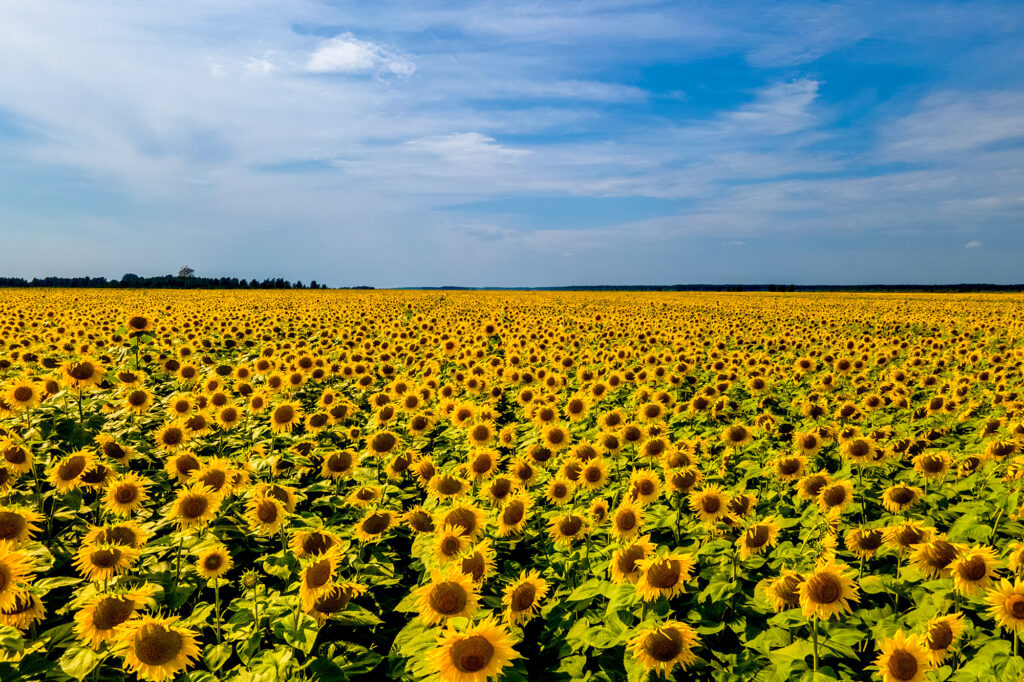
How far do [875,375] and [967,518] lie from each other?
864cm

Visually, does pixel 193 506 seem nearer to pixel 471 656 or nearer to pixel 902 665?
pixel 471 656

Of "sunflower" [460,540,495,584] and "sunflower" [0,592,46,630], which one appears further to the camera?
"sunflower" [460,540,495,584]

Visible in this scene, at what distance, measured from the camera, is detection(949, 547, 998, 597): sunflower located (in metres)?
3.39

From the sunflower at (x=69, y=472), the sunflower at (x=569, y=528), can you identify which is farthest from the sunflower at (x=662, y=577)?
the sunflower at (x=69, y=472)

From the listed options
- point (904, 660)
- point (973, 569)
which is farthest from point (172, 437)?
point (973, 569)

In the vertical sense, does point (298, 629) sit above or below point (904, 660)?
A: below

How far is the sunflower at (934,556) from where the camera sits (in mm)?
3697

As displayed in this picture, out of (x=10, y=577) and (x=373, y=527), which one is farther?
(x=373, y=527)

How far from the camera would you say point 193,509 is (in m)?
4.61

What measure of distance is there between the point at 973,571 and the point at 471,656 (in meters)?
3.17

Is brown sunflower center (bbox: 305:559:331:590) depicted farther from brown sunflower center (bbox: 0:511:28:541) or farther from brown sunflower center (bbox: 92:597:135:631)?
brown sunflower center (bbox: 0:511:28:541)

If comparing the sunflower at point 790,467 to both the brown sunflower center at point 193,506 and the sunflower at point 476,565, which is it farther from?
the brown sunflower center at point 193,506

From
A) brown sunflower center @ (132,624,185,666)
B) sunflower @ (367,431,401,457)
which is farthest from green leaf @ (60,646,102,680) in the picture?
sunflower @ (367,431,401,457)

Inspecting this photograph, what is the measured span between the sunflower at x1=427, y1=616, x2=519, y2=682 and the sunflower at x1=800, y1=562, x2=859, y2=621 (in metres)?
1.83
